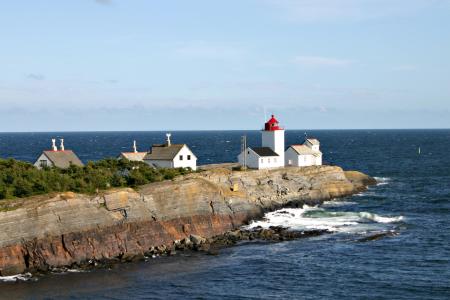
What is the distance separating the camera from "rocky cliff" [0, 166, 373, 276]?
42.1 metres

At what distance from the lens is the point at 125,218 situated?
158 feet

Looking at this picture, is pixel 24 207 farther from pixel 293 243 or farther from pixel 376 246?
pixel 376 246

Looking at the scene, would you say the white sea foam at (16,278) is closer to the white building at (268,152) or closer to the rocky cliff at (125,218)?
the rocky cliff at (125,218)

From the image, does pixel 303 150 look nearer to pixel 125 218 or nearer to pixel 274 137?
pixel 274 137

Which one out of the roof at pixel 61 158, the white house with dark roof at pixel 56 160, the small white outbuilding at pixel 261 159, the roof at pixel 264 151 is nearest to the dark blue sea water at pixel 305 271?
the small white outbuilding at pixel 261 159

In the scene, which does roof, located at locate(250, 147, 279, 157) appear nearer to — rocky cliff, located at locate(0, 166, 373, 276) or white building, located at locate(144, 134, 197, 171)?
rocky cliff, located at locate(0, 166, 373, 276)

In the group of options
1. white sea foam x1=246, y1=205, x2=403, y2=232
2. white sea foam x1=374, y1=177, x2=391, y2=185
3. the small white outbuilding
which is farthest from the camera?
white sea foam x1=374, y1=177, x2=391, y2=185

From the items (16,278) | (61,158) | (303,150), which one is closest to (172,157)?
(61,158)

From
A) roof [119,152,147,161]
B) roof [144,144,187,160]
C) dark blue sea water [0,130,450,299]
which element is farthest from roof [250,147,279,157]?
roof [119,152,147,161]

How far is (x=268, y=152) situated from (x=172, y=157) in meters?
A: 14.1

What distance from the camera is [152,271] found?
1647 inches

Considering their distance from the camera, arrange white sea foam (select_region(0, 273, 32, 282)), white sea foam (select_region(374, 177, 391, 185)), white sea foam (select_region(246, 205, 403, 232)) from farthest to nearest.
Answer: white sea foam (select_region(374, 177, 391, 185)), white sea foam (select_region(246, 205, 403, 232)), white sea foam (select_region(0, 273, 32, 282))

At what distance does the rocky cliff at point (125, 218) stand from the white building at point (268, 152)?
646 centimetres

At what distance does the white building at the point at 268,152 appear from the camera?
73681mm
